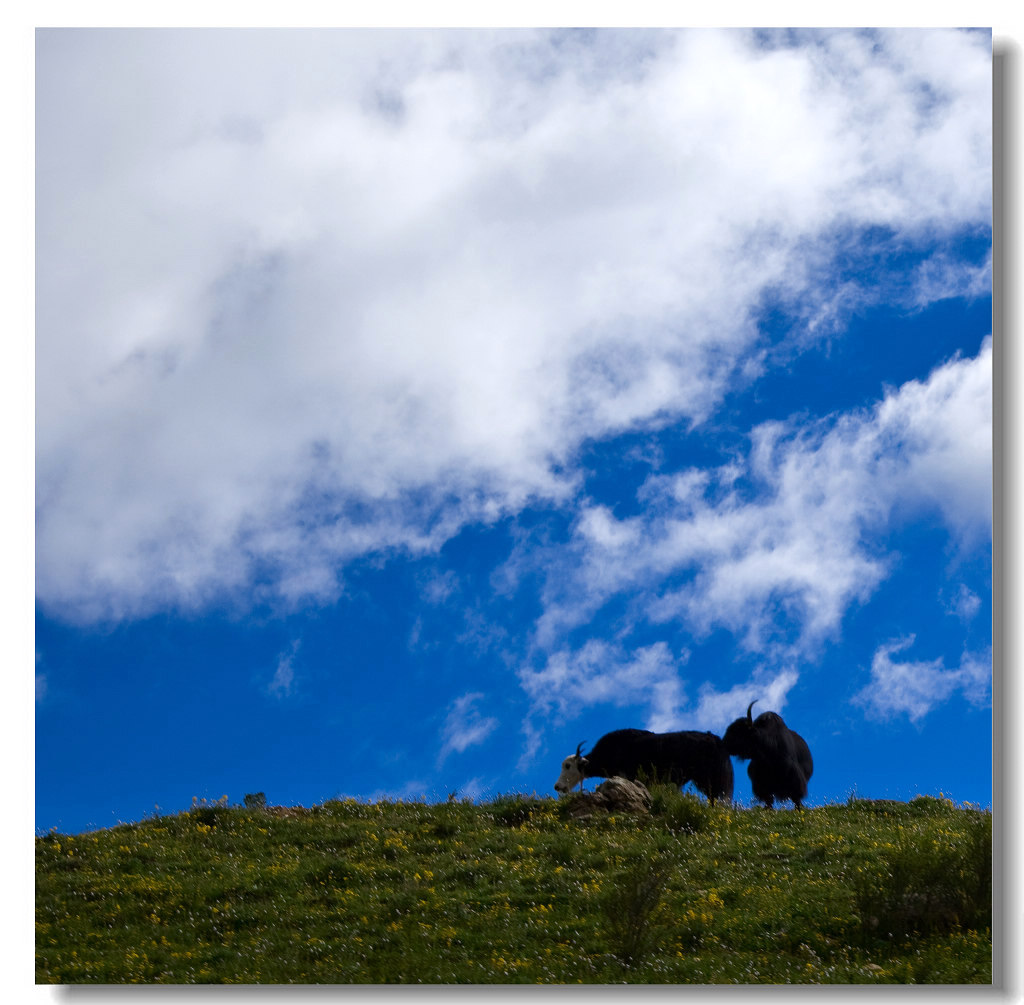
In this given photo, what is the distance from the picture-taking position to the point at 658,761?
17.8 meters

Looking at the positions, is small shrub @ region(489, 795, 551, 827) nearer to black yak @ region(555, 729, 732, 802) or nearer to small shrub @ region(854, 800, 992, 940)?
black yak @ region(555, 729, 732, 802)

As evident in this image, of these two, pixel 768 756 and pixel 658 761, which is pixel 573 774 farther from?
pixel 768 756

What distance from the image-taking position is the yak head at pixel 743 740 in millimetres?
17469

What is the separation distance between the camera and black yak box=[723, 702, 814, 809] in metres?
17.3

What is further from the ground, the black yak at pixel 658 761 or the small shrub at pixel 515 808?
the black yak at pixel 658 761

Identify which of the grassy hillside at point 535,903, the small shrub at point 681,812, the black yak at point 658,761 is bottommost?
the grassy hillside at point 535,903

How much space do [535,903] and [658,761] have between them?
25.0ft

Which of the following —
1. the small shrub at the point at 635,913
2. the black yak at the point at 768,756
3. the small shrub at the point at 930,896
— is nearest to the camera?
the small shrub at the point at 635,913

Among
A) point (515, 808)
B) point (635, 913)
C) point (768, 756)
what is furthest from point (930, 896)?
point (768, 756)

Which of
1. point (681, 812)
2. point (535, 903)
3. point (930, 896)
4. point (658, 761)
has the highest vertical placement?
point (658, 761)

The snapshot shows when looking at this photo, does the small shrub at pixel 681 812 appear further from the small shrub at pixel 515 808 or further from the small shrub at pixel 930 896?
the small shrub at pixel 930 896

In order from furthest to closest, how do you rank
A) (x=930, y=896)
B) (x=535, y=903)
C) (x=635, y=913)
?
(x=535, y=903)
(x=930, y=896)
(x=635, y=913)

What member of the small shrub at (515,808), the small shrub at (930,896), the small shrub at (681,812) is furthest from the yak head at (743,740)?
the small shrub at (930,896)
